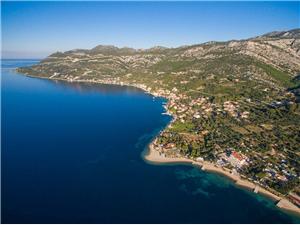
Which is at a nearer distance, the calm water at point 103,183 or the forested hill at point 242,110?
the calm water at point 103,183

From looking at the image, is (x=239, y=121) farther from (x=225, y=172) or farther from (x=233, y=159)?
(x=225, y=172)

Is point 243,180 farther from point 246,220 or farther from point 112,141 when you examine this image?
point 112,141

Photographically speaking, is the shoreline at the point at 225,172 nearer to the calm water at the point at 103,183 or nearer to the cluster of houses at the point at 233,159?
the calm water at the point at 103,183

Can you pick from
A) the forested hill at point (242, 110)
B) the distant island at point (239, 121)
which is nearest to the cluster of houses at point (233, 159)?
the distant island at point (239, 121)

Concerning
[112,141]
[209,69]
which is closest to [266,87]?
[209,69]

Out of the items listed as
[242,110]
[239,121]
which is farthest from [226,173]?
[242,110]

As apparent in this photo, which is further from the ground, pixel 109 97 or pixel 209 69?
pixel 209 69

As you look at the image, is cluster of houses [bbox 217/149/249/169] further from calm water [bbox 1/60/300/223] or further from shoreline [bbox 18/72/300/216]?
calm water [bbox 1/60/300/223]
